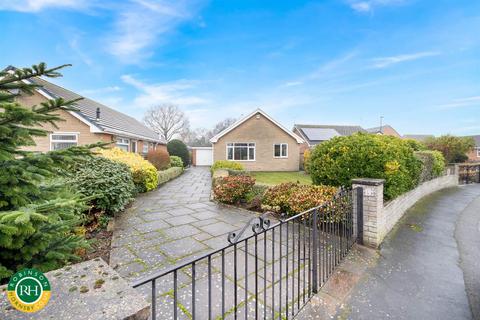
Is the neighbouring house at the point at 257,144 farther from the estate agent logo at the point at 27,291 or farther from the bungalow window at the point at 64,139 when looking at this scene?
the estate agent logo at the point at 27,291

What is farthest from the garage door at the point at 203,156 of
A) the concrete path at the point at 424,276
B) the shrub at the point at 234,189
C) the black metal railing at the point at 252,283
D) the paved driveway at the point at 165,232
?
the black metal railing at the point at 252,283

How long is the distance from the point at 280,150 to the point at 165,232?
53.3ft

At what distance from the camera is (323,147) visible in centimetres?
607

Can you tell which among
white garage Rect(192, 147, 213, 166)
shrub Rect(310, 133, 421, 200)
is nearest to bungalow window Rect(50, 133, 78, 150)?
shrub Rect(310, 133, 421, 200)

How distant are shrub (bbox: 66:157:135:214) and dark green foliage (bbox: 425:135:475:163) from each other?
58.2 ft

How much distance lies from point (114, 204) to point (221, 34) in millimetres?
8776

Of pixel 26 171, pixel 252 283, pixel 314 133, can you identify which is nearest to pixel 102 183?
pixel 26 171

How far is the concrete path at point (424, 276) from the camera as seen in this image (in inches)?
97.4

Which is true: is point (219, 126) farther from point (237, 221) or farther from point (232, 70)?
point (237, 221)

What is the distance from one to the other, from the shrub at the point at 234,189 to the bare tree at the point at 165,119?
119 feet

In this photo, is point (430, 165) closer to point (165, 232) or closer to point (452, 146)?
point (452, 146)

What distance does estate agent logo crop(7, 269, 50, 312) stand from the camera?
938mm

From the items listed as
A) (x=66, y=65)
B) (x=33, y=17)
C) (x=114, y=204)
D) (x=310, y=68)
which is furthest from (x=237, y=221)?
(x=310, y=68)

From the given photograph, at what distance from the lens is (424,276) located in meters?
3.19
